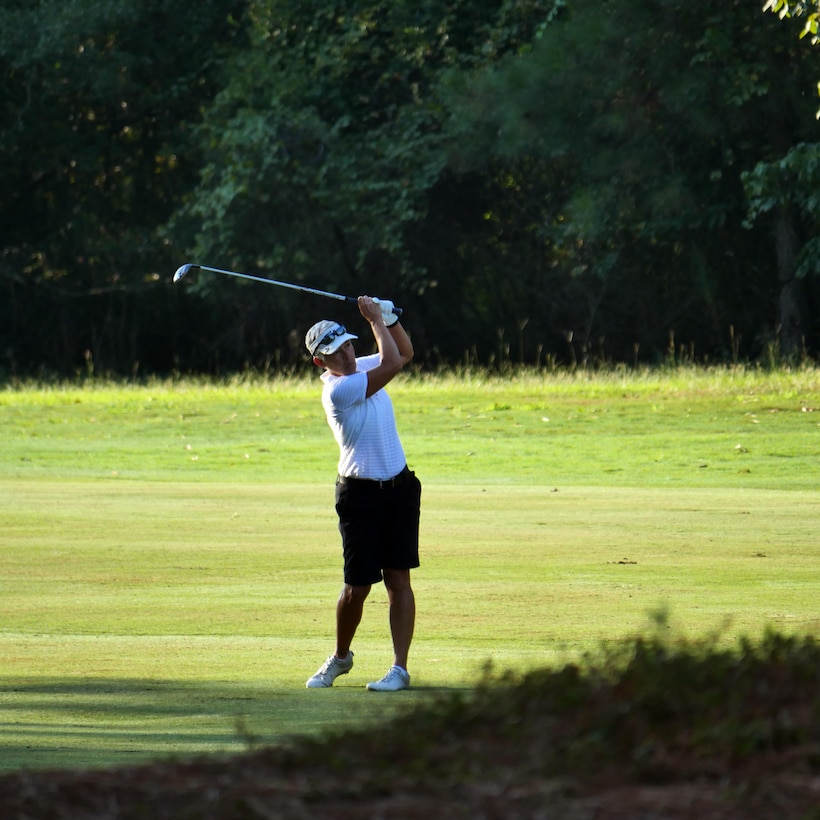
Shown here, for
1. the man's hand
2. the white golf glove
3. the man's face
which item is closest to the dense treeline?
the white golf glove

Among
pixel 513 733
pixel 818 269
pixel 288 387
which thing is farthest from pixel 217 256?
pixel 513 733

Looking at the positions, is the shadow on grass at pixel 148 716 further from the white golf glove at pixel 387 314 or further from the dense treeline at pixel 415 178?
the dense treeline at pixel 415 178

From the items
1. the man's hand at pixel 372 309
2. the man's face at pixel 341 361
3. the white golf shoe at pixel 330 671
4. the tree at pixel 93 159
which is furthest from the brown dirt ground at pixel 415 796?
the tree at pixel 93 159

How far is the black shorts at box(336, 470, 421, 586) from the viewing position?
8828 millimetres

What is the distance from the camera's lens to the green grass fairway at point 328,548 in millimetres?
7711

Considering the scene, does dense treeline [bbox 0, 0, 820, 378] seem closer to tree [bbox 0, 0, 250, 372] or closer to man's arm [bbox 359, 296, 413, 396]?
tree [bbox 0, 0, 250, 372]

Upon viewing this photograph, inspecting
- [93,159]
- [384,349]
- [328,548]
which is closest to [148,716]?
[384,349]

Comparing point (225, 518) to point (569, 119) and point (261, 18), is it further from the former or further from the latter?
point (261, 18)

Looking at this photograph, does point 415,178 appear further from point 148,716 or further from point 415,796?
point 415,796

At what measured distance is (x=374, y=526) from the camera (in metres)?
8.85

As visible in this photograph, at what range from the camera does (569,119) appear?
33344mm

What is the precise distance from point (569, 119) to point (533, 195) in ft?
18.9

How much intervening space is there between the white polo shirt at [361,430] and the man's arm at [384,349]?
0.20ft

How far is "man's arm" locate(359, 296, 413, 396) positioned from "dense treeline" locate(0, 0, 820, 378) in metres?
20.9
